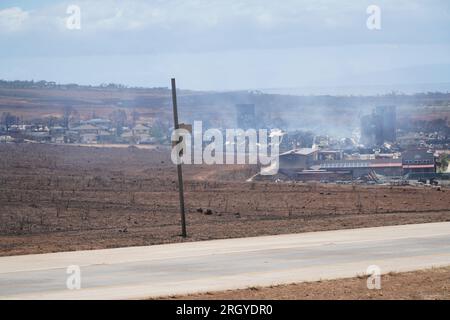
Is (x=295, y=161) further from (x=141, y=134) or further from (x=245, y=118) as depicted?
(x=245, y=118)

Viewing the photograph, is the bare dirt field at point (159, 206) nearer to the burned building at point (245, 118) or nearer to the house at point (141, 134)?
the house at point (141, 134)

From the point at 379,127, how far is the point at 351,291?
85538mm

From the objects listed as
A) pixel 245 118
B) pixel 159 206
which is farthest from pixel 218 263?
pixel 245 118

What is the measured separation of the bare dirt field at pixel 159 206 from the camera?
27.2 m

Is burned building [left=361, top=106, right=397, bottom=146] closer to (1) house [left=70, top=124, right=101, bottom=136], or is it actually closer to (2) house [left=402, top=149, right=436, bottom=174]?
(2) house [left=402, top=149, right=436, bottom=174]

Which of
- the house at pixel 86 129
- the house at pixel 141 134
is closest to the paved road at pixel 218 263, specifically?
the house at pixel 141 134

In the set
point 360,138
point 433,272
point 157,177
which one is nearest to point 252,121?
point 360,138

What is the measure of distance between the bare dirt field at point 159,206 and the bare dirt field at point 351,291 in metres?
8.70

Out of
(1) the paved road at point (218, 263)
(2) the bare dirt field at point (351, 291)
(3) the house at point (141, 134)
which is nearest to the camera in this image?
(2) the bare dirt field at point (351, 291)

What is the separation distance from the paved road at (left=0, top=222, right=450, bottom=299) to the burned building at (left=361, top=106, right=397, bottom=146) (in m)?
72.2

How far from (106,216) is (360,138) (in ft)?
231

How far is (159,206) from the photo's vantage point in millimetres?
38188

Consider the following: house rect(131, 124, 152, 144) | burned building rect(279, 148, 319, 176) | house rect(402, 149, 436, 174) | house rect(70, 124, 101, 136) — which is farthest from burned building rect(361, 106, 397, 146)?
house rect(70, 124, 101, 136)
